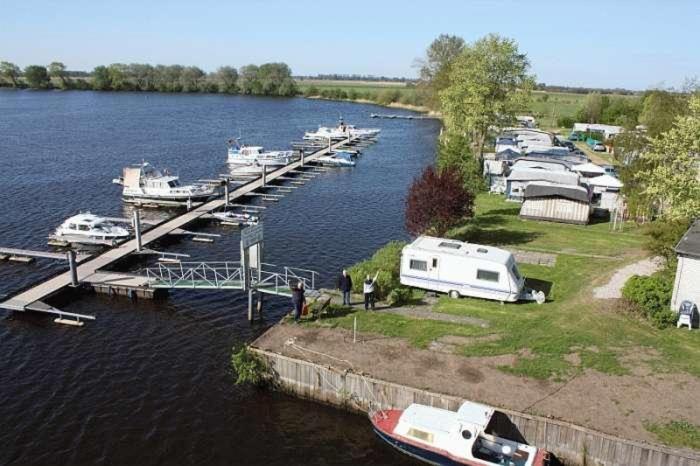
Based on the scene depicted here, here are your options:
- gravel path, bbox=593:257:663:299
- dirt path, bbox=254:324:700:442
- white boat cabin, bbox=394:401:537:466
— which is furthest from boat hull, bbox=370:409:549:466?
gravel path, bbox=593:257:663:299

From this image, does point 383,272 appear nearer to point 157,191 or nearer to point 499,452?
point 499,452

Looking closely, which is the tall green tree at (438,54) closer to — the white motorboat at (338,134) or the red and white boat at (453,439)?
the white motorboat at (338,134)

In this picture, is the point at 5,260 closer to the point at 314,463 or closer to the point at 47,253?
the point at 47,253

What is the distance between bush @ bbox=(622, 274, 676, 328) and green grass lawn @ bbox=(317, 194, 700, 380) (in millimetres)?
476

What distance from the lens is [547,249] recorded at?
34.1 metres

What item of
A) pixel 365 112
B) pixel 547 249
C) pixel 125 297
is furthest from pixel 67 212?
pixel 365 112

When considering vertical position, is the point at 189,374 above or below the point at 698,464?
below

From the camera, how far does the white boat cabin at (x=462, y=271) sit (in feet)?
83.9

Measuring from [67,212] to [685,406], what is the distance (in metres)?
46.1

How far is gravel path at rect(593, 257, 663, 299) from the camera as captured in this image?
26.0 metres

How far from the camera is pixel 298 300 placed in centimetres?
2352

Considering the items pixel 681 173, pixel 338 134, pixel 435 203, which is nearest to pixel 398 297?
pixel 435 203

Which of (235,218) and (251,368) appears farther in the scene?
(235,218)

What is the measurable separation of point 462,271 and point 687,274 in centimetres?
888
